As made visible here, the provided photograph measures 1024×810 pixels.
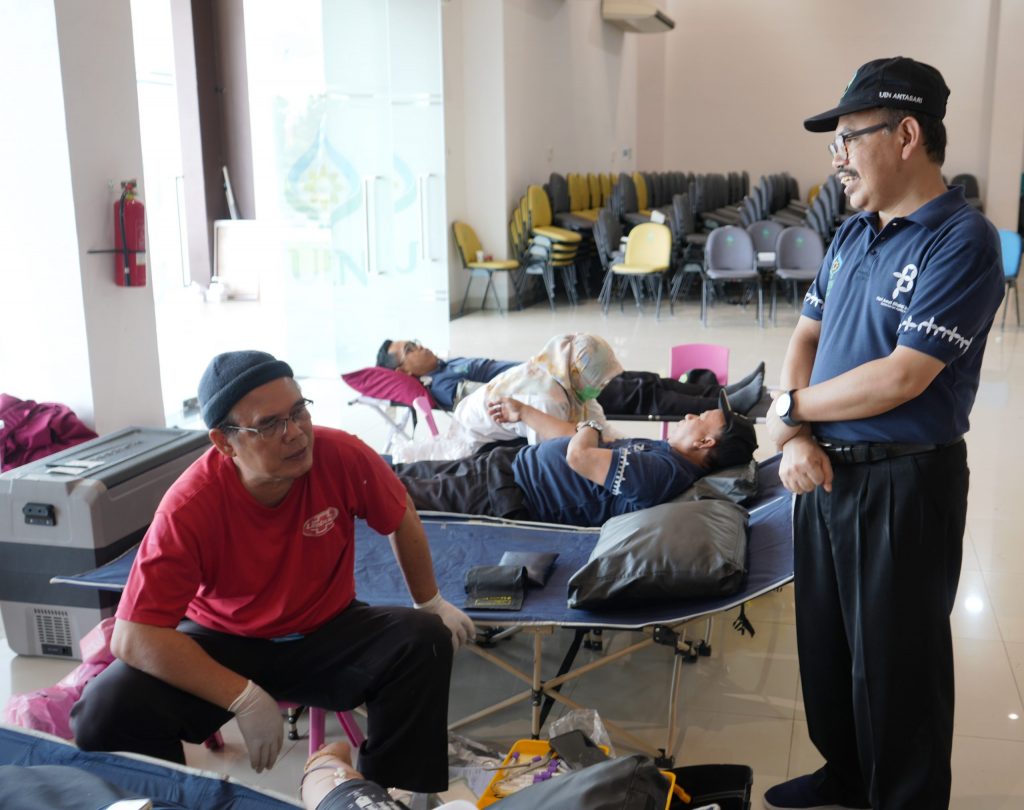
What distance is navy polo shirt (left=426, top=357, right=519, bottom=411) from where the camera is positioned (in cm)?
445

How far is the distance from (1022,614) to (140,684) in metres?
2.74

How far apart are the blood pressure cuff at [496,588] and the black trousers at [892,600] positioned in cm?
69

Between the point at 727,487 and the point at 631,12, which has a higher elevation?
the point at 631,12

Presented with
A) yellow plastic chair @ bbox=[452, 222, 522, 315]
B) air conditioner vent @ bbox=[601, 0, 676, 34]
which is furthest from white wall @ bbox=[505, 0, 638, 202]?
yellow plastic chair @ bbox=[452, 222, 522, 315]

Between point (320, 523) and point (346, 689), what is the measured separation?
1.13ft

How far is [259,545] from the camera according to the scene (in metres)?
1.99

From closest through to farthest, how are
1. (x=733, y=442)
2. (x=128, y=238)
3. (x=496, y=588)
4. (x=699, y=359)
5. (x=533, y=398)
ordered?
(x=496, y=588) < (x=733, y=442) < (x=533, y=398) < (x=128, y=238) < (x=699, y=359)

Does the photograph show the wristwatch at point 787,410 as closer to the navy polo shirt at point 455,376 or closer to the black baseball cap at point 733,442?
the black baseball cap at point 733,442

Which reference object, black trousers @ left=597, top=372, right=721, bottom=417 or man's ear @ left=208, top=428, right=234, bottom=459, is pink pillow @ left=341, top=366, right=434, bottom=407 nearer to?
black trousers @ left=597, top=372, right=721, bottom=417

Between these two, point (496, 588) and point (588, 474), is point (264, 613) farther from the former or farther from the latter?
point (588, 474)

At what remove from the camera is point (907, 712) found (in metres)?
1.95

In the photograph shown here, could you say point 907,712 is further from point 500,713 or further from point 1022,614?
point 1022,614

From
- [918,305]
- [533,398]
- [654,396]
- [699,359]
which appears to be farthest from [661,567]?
[699,359]

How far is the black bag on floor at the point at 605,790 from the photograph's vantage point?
45.4 inches
